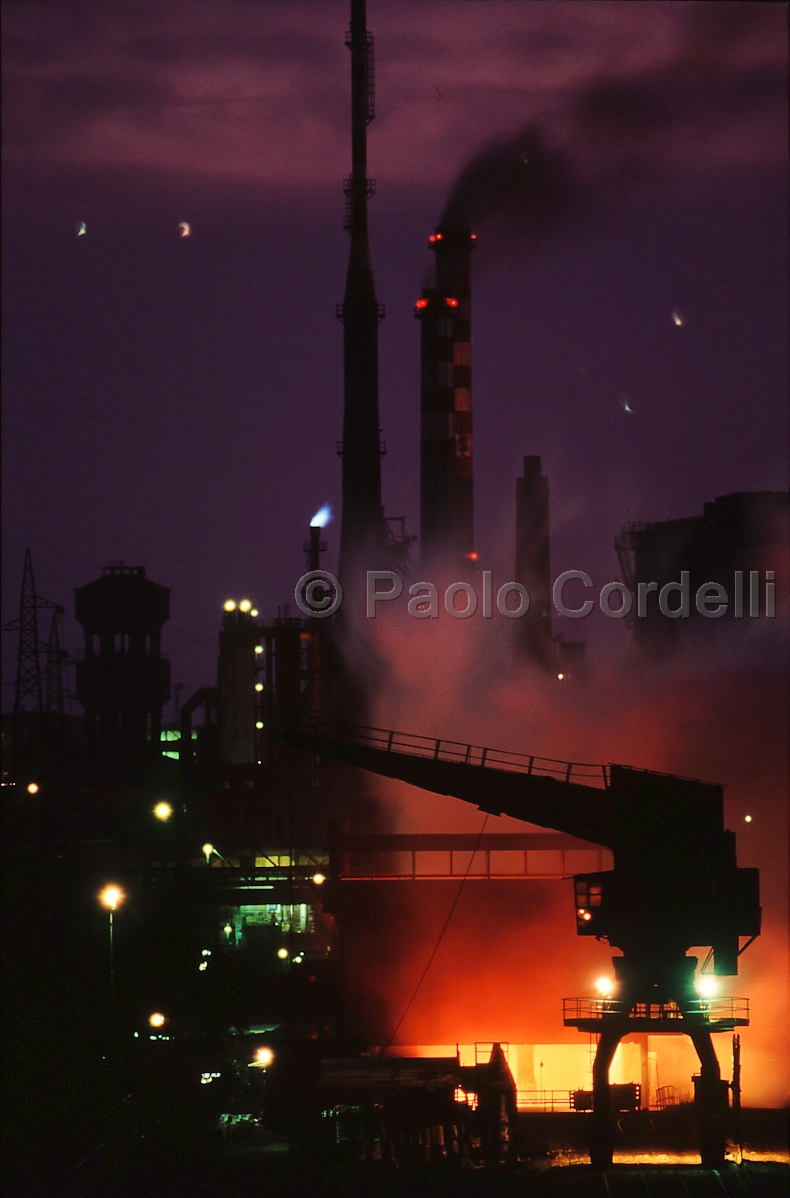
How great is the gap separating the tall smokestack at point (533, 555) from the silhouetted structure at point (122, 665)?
23614 millimetres

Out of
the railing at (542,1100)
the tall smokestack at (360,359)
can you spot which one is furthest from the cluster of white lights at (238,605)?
the railing at (542,1100)

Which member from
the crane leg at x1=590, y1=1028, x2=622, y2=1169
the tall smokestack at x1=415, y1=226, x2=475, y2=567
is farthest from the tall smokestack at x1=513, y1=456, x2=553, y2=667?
the crane leg at x1=590, y1=1028, x2=622, y2=1169

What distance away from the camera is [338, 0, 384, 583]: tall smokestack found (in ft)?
201

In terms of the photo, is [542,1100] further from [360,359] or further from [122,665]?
[122,665]

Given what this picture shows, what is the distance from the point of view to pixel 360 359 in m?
62.3

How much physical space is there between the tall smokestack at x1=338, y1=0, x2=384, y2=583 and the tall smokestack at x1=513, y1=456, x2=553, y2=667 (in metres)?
16.7

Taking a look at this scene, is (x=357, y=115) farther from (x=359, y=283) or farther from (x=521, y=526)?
(x=521, y=526)

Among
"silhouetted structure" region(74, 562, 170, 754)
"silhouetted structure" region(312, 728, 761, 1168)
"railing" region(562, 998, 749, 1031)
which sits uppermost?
"silhouetted structure" region(74, 562, 170, 754)

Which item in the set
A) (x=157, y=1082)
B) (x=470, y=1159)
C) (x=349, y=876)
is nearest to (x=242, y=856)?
(x=349, y=876)

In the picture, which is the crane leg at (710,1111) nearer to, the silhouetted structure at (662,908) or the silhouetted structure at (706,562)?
the silhouetted structure at (662,908)

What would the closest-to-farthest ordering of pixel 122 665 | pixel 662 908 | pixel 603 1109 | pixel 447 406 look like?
1. pixel 603 1109
2. pixel 662 908
3. pixel 447 406
4. pixel 122 665

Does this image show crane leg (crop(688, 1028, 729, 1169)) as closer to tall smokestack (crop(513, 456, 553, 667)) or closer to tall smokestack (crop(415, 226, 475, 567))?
tall smokestack (crop(415, 226, 475, 567))

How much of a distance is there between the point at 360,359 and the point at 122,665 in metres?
31.4

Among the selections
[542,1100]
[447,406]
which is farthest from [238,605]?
[542,1100]
